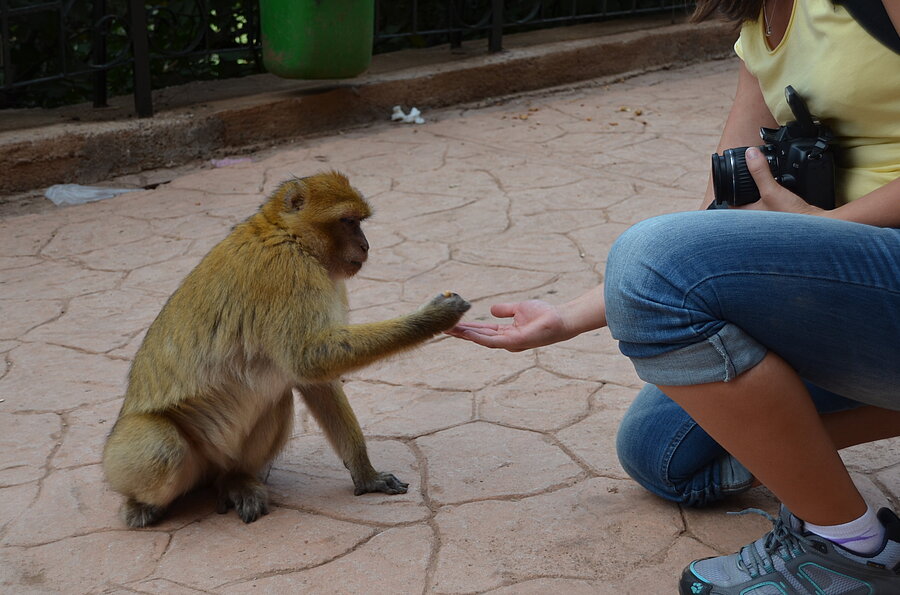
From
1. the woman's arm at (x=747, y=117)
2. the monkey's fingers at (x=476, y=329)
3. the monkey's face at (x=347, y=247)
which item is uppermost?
the woman's arm at (x=747, y=117)

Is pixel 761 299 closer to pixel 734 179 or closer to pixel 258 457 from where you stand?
pixel 734 179

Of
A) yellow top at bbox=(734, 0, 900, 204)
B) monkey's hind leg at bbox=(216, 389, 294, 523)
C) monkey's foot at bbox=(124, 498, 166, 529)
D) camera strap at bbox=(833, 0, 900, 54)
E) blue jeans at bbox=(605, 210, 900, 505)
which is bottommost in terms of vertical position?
monkey's foot at bbox=(124, 498, 166, 529)

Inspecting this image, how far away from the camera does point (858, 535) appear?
7.25ft

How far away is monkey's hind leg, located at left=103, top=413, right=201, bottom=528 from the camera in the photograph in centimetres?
274

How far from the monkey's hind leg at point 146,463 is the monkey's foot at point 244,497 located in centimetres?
15

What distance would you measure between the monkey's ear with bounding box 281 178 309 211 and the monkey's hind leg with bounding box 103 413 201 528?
0.67m

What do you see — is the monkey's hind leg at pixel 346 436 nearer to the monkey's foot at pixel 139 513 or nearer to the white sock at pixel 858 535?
the monkey's foot at pixel 139 513

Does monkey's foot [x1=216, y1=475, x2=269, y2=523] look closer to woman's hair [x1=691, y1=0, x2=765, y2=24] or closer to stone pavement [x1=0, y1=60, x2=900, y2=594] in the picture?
stone pavement [x1=0, y1=60, x2=900, y2=594]

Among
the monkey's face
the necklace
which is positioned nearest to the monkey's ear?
the monkey's face

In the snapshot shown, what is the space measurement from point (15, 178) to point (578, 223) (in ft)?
9.81

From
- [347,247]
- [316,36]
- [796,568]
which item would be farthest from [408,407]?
[316,36]

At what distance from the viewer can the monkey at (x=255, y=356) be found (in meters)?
2.76

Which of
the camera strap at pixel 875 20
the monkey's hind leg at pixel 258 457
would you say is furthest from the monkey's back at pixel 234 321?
the camera strap at pixel 875 20

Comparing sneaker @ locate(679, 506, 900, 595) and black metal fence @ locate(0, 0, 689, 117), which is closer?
sneaker @ locate(679, 506, 900, 595)
